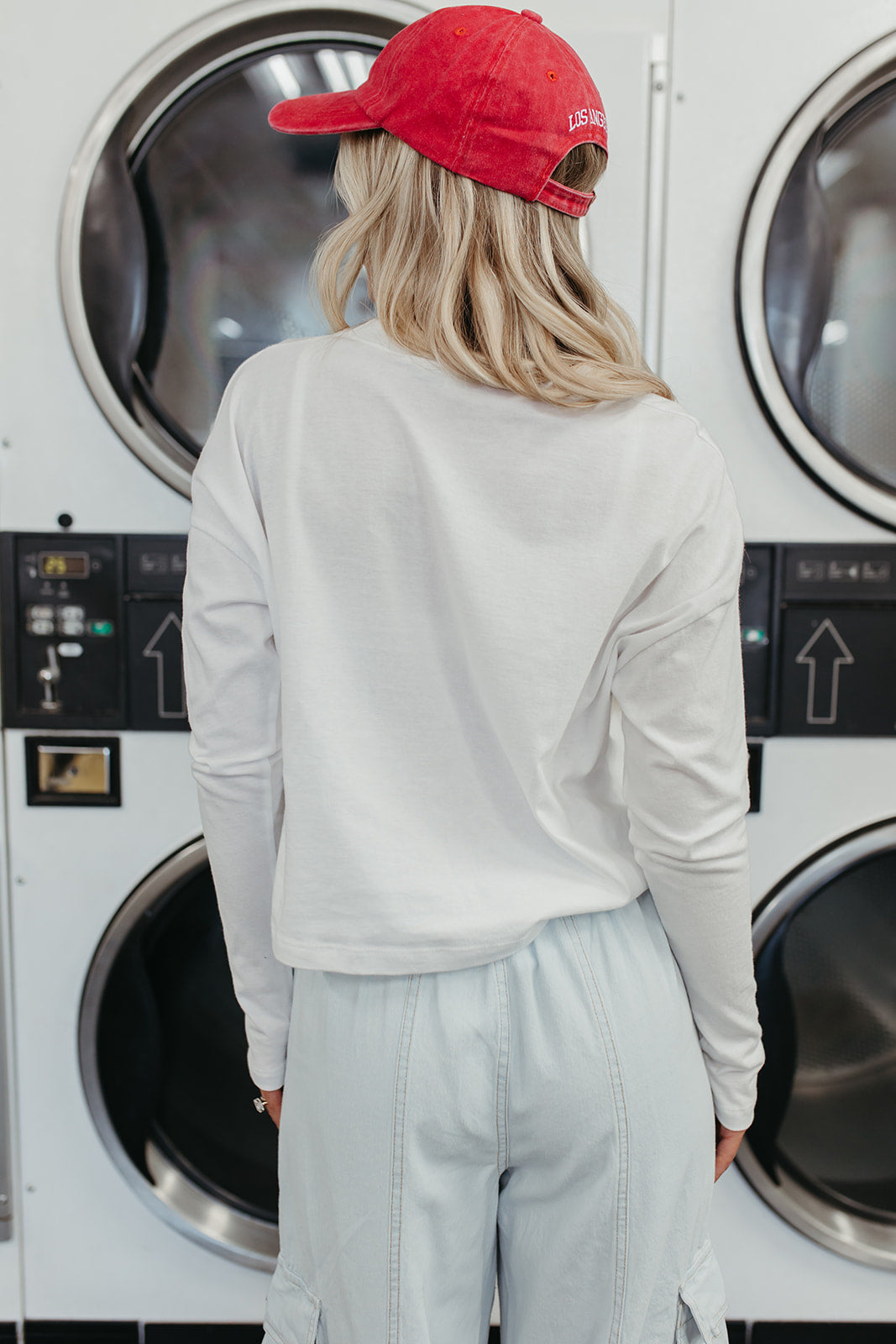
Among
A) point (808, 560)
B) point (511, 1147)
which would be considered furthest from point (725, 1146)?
point (808, 560)

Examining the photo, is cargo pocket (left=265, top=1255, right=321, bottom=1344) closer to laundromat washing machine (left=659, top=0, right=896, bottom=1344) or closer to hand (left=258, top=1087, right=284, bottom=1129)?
hand (left=258, top=1087, right=284, bottom=1129)

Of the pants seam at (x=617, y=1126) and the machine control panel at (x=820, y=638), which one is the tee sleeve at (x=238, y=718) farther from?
the machine control panel at (x=820, y=638)

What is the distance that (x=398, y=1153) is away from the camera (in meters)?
0.64

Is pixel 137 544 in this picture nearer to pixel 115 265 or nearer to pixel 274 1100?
pixel 115 265

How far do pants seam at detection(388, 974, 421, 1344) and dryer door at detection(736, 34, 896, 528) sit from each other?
2.43 ft

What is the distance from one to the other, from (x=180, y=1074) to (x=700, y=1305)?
0.73 m

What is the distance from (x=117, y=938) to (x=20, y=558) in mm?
465

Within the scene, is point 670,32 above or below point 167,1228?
above

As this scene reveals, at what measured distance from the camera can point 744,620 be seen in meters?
1.07

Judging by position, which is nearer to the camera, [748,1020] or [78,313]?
[748,1020]

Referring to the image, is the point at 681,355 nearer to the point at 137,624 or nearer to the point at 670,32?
the point at 670,32

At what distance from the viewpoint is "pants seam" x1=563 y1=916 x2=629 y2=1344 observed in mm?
640

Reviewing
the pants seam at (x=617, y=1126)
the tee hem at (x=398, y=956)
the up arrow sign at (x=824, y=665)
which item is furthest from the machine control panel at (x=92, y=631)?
the up arrow sign at (x=824, y=665)

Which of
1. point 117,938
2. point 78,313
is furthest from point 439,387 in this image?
point 117,938
